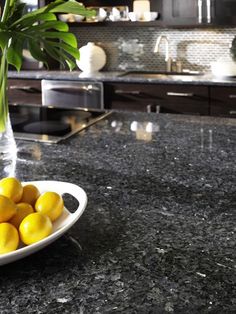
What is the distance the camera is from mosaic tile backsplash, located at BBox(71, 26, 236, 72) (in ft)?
12.1

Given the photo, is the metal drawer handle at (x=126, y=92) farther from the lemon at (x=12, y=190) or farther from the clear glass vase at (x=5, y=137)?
the lemon at (x=12, y=190)

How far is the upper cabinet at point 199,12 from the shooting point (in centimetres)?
→ 334

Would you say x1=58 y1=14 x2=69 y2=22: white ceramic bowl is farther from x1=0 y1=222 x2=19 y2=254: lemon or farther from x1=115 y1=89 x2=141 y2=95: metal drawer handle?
x1=0 y1=222 x2=19 y2=254: lemon

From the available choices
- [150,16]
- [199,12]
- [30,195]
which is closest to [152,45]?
[150,16]

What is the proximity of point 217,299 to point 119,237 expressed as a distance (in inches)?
10.3

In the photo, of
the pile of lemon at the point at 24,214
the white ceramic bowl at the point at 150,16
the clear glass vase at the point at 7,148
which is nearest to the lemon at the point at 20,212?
the pile of lemon at the point at 24,214

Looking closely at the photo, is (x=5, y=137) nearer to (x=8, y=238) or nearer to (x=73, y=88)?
(x=8, y=238)

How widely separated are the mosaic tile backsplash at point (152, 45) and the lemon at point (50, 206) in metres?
3.02

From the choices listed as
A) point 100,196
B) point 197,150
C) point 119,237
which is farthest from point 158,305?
point 197,150

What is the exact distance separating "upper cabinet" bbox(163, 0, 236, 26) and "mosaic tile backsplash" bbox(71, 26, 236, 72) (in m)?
0.28

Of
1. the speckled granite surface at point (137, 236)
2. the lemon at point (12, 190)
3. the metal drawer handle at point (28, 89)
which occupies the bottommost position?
the speckled granite surface at point (137, 236)

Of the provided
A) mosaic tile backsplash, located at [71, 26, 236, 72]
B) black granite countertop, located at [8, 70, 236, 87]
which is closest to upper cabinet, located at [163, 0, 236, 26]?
mosaic tile backsplash, located at [71, 26, 236, 72]

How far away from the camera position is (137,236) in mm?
918

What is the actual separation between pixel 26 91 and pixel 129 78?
2.95ft
